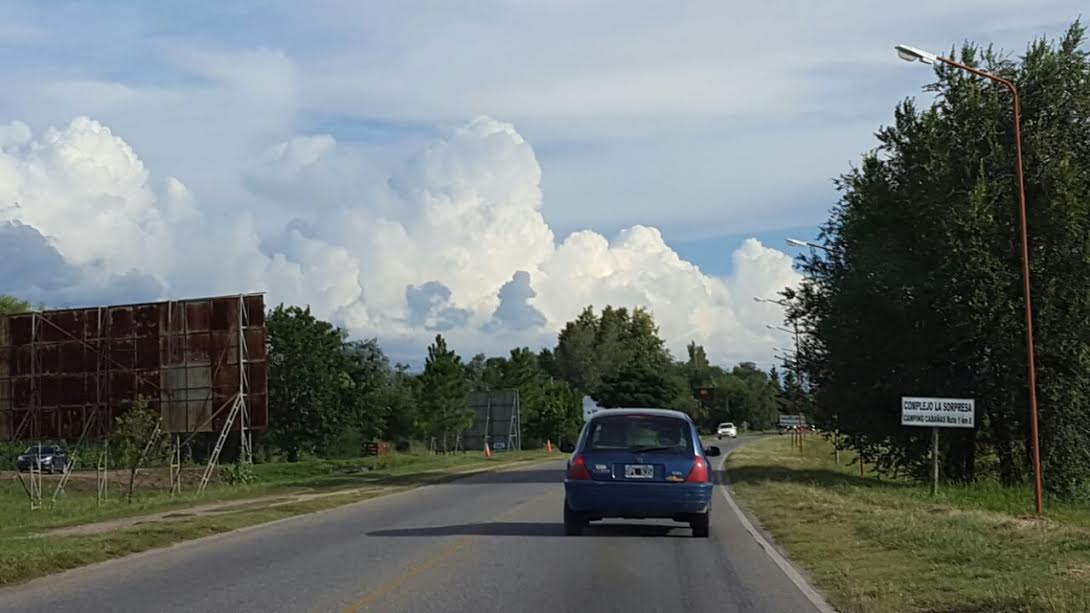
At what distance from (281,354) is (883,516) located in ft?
217

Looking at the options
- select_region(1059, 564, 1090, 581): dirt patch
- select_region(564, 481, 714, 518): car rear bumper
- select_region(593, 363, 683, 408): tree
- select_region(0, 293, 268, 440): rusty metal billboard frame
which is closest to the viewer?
select_region(1059, 564, 1090, 581): dirt patch

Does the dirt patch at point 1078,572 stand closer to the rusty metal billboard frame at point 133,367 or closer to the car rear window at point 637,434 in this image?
the car rear window at point 637,434

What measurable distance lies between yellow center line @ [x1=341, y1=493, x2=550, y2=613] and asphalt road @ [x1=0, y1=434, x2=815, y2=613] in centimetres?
2

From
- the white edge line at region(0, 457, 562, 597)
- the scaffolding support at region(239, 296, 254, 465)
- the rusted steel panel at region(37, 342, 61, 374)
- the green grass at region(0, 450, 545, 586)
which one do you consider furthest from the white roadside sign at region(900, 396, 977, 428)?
the rusted steel panel at region(37, 342, 61, 374)

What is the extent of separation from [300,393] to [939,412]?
5834 centimetres

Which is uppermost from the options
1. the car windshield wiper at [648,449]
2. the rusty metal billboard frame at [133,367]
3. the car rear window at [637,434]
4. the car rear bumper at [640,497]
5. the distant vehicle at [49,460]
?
the rusty metal billboard frame at [133,367]

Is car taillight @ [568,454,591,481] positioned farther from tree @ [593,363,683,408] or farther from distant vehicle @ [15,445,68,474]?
tree @ [593,363,683,408]

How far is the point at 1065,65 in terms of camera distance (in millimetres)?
35406

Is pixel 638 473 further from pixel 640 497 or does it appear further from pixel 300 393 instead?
pixel 300 393

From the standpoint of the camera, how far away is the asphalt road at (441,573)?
11734 mm

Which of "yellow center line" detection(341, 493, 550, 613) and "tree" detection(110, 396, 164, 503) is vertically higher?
"tree" detection(110, 396, 164, 503)

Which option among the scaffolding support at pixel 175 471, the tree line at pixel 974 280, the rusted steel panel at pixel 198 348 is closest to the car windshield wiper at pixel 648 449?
the tree line at pixel 974 280

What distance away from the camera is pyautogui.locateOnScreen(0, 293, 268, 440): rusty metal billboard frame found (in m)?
42.5

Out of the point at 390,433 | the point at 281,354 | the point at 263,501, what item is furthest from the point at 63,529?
the point at 390,433
